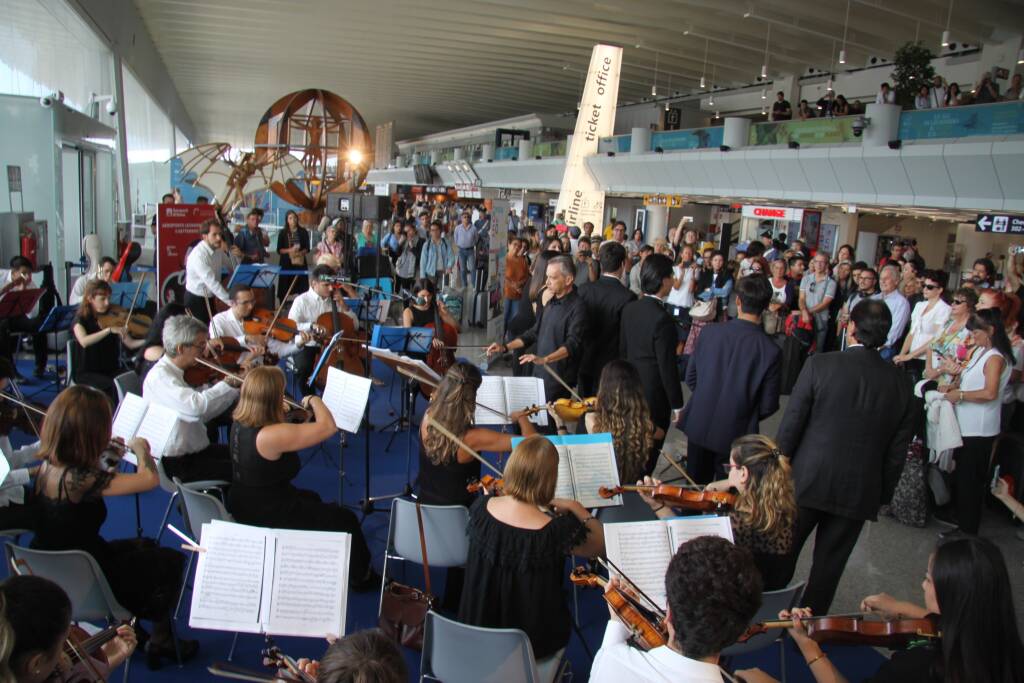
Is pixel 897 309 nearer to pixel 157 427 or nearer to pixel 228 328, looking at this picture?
pixel 228 328

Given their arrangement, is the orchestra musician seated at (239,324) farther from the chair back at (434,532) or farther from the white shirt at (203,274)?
the chair back at (434,532)

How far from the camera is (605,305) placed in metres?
5.78

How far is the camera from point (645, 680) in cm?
198

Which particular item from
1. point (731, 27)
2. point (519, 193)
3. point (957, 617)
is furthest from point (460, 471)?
point (519, 193)

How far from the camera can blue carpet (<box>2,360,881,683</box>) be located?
12.2ft

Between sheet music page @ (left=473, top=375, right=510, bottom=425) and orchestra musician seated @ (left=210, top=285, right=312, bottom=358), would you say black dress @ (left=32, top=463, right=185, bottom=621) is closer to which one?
sheet music page @ (left=473, top=375, right=510, bottom=425)

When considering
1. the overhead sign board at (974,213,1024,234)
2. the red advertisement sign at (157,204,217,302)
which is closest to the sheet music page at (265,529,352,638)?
the red advertisement sign at (157,204,217,302)

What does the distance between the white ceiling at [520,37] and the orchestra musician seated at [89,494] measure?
17.4 meters

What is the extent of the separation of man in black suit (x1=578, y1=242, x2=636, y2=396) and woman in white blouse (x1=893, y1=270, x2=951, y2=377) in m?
2.92

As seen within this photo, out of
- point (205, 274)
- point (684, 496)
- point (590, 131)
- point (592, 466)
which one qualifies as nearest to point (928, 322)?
point (684, 496)

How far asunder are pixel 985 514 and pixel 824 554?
114 inches

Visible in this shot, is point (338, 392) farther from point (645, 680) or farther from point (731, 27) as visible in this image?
point (731, 27)

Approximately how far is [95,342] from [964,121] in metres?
12.8

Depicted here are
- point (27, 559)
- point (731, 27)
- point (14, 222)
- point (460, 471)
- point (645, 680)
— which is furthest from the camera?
point (731, 27)
